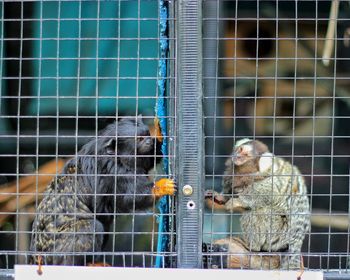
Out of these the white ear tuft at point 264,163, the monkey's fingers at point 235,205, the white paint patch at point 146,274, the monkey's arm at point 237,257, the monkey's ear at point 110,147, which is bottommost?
the white paint patch at point 146,274

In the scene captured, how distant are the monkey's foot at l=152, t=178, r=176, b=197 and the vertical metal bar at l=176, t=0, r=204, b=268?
0.06 m

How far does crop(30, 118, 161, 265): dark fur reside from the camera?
4.11 metres

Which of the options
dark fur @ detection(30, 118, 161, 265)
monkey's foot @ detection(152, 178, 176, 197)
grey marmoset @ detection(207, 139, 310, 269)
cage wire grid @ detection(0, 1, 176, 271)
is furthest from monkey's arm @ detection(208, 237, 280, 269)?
cage wire grid @ detection(0, 1, 176, 271)

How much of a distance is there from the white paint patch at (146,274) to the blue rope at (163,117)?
12.0 inches

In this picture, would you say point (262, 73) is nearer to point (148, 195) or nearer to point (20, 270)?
point (148, 195)

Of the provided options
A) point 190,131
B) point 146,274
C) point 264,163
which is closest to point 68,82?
point 264,163

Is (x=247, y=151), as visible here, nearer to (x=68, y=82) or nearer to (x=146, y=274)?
(x=68, y=82)

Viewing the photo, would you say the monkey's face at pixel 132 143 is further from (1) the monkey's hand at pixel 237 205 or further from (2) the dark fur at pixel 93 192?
(1) the monkey's hand at pixel 237 205

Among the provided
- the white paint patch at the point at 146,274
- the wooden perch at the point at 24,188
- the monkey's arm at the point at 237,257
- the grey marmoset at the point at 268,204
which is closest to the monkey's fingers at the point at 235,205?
the grey marmoset at the point at 268,204

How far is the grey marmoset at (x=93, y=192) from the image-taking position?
411 centimetres

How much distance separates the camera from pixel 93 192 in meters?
4.17

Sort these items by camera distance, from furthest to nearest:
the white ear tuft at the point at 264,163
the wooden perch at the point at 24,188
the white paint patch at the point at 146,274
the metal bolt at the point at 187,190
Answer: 1. the wooden perch at the point at 24,188
2. the white ear tuft at the point at 264,163
3. the metal bolt at the point at 187,190
4. the white paint patch at the point at 146,274

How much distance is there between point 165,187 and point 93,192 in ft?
2.05

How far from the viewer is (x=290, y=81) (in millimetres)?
5531
